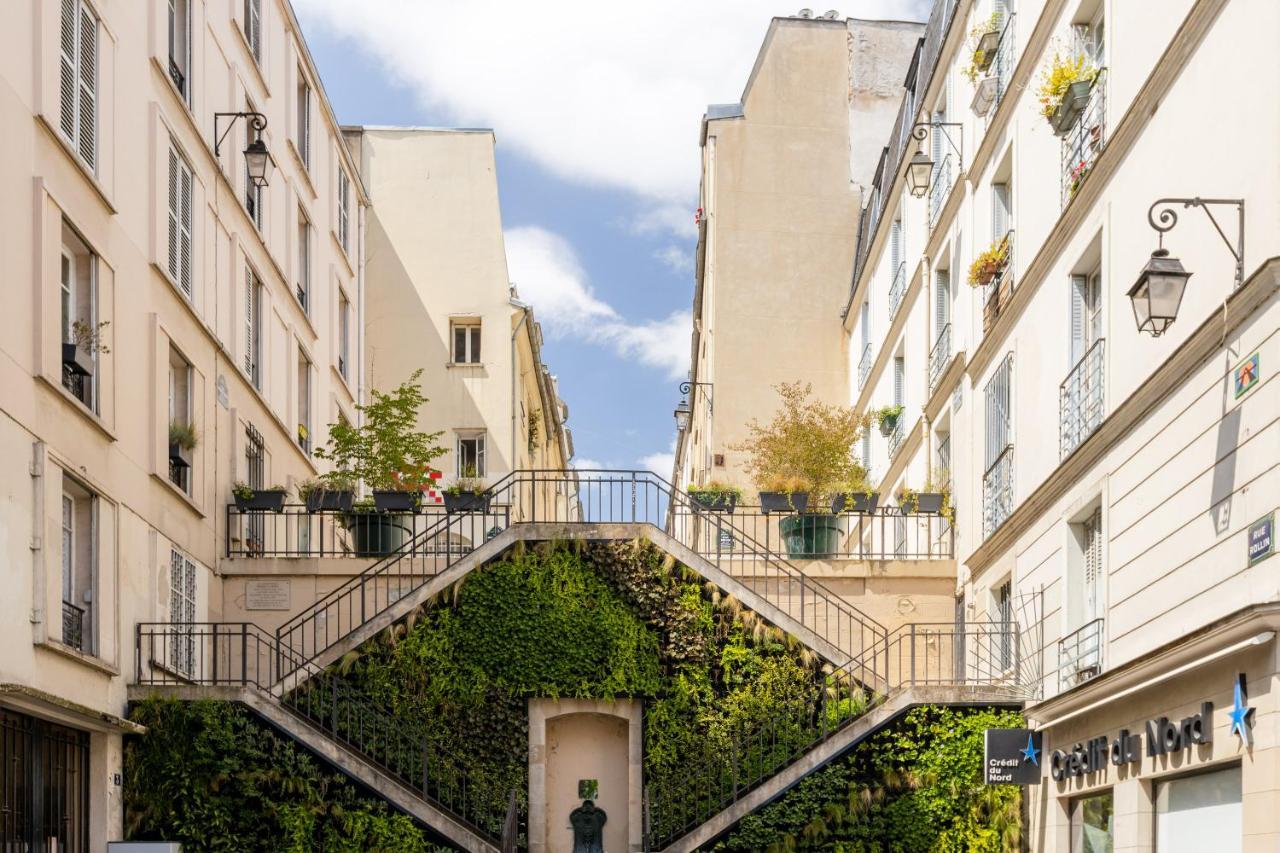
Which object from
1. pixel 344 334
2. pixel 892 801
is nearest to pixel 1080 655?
pixel 892 801

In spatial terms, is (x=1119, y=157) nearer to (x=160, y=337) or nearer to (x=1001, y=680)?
(x=1001, y=680)

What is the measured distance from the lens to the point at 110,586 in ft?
57.7

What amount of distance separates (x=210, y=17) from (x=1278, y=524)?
649 inches

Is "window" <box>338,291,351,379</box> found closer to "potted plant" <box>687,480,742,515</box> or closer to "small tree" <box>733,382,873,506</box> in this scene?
"small tree" <box>733,382,873,506</box>

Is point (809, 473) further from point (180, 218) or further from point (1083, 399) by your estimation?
point (1083, 399)

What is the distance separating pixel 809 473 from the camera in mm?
26188

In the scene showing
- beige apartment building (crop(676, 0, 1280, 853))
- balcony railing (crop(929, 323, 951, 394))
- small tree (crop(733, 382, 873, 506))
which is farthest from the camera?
small tree (crop(733, 382, 873, 506))

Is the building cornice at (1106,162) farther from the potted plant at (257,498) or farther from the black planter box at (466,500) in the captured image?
the potted plant at (257,498)

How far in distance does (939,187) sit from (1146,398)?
37.8 ft

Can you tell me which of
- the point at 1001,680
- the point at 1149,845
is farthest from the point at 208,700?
the point at 1149,845

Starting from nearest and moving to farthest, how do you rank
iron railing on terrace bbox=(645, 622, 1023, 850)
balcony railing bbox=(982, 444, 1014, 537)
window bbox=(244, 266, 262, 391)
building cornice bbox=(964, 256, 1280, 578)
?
building cornice bbox=(964, 256, 1280, 578), balcony railing bbox=(982, 444, 1014, 537), iron railing on terrace bbox=(645, 622, 1023, 850), window bbox=(244, 266, 262, 391)

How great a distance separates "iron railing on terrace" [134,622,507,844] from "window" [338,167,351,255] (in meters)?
12.1

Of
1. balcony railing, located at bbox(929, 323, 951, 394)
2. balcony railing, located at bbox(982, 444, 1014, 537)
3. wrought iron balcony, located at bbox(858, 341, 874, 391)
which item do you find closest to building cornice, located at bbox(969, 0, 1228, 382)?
balcony railing, located at bbox(982, 444, 1014, 537)

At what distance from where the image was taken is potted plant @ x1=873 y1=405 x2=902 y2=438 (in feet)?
90.8
